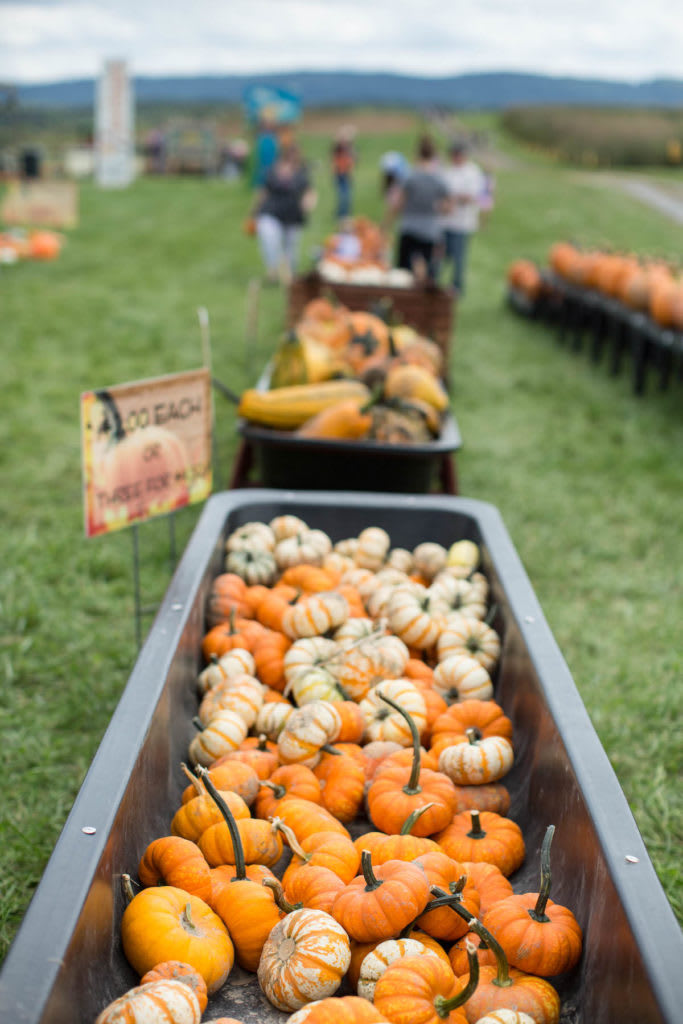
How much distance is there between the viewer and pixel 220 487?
5469 millimetres

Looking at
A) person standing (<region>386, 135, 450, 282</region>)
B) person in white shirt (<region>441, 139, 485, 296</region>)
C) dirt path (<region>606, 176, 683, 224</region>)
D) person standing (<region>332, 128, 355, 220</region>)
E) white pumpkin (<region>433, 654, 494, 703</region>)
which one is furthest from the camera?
dirt path (<region>606, 176, 683, 224</region>)

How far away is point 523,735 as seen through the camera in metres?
2.41

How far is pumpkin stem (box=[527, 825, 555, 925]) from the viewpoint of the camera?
1657 mm

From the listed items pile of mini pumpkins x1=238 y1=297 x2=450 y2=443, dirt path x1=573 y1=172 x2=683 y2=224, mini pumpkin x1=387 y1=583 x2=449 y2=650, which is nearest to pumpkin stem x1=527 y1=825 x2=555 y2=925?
mini pumpkin x1=387 y1=583 x2=449 y2=650

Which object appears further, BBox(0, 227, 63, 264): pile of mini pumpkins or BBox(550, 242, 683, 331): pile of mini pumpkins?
BBox(0, 227, 63, 264): pile of mini pumpkins

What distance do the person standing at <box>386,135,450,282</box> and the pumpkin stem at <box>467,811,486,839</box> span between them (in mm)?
7964

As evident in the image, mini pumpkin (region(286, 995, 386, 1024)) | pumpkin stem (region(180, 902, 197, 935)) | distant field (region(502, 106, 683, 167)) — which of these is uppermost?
distant field (region(502, 106, 683, 167))

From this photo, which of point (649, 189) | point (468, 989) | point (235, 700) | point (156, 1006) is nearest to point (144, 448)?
point (235, 700)

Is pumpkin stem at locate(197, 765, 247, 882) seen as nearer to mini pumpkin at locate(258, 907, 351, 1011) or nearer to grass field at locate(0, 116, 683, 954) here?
mini pumpkin at locate(258, 907, 351, 1011)

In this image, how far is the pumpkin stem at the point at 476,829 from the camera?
6.69 ft

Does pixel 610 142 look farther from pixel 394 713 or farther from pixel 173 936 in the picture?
pixel 173 936

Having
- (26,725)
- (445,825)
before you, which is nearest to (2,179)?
(26,725)

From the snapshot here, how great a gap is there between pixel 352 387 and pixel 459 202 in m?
7.21

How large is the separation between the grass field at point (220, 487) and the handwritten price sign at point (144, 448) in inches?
35.5
